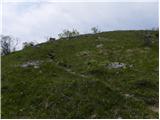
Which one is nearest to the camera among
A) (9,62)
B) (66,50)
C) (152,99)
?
(152,99)

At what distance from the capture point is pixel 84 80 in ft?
141

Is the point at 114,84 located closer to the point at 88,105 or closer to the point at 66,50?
the point at 88,105

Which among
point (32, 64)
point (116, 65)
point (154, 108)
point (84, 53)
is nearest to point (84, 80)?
point (154, 108)

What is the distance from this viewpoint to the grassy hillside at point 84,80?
36188 mm

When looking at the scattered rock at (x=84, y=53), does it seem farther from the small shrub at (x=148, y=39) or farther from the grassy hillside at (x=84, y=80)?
the small shrub at (x=148, y=39)

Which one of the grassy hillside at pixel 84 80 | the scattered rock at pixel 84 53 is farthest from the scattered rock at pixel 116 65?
the scattered rock at pixel 84 53

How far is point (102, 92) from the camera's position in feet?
128

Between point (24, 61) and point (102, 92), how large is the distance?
2066 cm

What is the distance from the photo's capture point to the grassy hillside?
36188 millimetres

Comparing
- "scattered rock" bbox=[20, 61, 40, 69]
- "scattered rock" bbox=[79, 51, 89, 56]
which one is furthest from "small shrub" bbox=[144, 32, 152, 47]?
"scattered rock" bbox=[20, 61, 40, 69]

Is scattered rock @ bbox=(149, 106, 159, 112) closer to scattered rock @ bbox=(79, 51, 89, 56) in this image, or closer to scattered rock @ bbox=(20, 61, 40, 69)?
scattered rock @ bbox=(20, 61, 40, 69)

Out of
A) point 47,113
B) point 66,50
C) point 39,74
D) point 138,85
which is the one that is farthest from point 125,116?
point 66,50

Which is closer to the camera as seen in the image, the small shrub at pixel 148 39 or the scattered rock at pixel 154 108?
the scattered rock at pixel 154 108

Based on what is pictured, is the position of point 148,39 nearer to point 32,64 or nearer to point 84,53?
point 84,53
